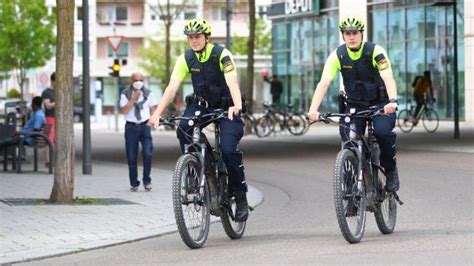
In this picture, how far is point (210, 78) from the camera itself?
11805 millimetres

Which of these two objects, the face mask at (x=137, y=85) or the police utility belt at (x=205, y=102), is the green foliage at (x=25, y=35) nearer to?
the face mask at (x=137, y=85)

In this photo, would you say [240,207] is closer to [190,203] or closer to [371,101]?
[190,203]

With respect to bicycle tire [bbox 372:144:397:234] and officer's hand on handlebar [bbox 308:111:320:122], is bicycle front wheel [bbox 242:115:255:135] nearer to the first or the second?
bicycle tire [bbox 372:144:397:234]

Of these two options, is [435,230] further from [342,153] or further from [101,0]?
A: [101,0]

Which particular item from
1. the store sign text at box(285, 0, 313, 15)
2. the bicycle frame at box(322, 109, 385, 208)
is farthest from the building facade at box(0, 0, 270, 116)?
the bicycle frame at box(322, 109, 385, 208)

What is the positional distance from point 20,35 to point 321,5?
2389cm

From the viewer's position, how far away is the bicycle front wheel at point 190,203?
11.0 m

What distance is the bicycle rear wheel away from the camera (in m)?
11.0

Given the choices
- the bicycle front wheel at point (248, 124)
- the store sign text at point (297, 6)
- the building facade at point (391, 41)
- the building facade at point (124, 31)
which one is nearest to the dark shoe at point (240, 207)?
the bicycle front wheel at point (248, 124)

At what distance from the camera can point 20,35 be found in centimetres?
7869

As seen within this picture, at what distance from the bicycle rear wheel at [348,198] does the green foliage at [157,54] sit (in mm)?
84315

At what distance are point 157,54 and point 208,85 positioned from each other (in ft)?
285

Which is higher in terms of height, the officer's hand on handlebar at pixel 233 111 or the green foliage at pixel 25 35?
the green foliage at pixel 25 35

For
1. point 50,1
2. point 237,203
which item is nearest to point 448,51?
point 237,203
